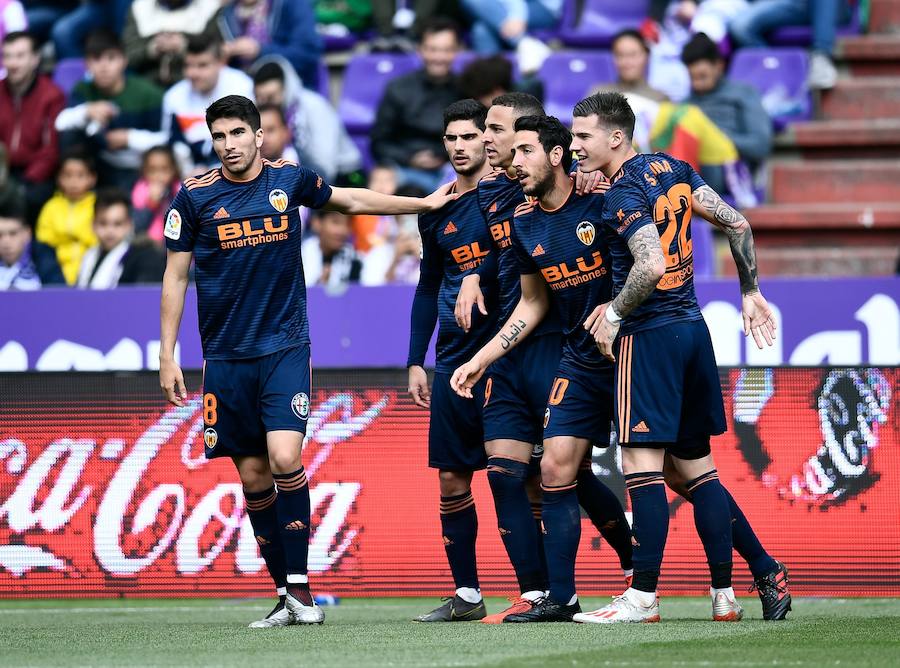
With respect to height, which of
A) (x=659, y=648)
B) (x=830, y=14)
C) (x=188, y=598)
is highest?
(x=830, y=14)

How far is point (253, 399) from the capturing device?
6.98 metres

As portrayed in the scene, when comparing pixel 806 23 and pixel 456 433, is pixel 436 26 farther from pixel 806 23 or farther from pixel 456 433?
pixel 456 433

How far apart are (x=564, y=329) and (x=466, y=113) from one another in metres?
1.15

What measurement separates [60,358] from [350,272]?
2505 mm

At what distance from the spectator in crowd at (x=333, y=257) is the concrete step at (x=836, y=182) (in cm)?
404

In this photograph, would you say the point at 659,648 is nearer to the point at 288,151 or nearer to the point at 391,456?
the point at 391,456

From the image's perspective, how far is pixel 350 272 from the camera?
11930 millimetres

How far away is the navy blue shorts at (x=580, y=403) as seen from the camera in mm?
6711

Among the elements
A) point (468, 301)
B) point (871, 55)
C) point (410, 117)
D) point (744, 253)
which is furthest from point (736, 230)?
point (871, 55)

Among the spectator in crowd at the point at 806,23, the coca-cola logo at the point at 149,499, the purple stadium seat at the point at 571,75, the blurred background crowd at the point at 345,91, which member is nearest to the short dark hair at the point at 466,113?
the coca-cola logo at the point at 149,499

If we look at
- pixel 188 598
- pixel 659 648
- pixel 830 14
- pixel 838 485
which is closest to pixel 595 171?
pixel 659 648

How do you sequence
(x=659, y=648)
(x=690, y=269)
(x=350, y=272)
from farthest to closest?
1. (x=350, y=272)
2. (x=690, y=269)
3. (x=659, y=648)

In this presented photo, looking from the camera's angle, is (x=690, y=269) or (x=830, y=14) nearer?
(x=690, y=269)

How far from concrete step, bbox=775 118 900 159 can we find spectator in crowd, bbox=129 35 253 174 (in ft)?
16.0
